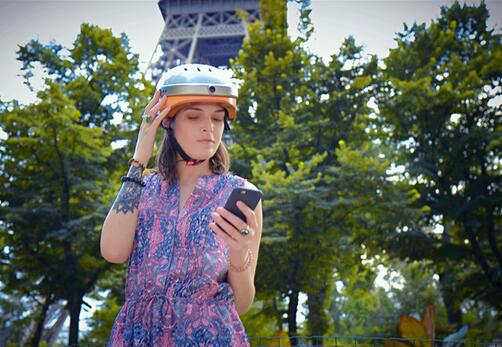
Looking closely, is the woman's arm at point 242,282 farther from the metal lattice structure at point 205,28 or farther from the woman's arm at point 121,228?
the metal lattice structure at point 205,28

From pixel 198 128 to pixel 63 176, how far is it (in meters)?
9.34

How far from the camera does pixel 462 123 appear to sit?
1345 cm

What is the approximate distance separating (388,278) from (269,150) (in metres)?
12.7

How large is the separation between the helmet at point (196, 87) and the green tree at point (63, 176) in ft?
26.9

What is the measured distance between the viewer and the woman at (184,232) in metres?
1.86

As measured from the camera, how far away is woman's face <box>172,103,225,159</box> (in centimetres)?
211

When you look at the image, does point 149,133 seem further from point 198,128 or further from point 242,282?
point 242,282

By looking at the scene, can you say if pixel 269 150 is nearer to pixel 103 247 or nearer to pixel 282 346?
pixel 282 346

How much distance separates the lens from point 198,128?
2129 mm

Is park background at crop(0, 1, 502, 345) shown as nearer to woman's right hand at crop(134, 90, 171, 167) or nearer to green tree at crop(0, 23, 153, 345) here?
green tree at crop(0, 23, 153, 345)

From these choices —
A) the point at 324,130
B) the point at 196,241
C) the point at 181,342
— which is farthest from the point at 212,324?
the point at 324,130

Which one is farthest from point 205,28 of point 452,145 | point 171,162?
point 171,162

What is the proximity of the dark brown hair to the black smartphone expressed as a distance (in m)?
0.54

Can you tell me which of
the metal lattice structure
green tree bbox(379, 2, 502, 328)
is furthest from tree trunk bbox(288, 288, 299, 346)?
the metal lattice structure
